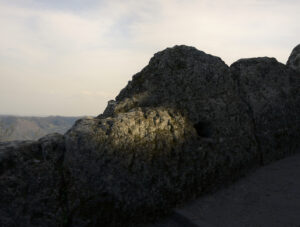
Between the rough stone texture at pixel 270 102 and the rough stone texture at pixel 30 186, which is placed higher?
the rough stone texture at pixel 270 102

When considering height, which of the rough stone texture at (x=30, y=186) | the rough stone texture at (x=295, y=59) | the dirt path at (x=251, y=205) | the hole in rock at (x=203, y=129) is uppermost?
the rough stone texture at (x=295, y=59)

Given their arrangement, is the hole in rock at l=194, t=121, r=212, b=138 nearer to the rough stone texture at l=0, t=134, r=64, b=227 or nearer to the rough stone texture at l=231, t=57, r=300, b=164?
the rough stone texture at l=231, t=57, r=300, b=164

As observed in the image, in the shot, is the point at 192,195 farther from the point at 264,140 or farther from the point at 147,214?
the point at 264,140

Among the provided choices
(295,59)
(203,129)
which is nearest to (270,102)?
(203,129)

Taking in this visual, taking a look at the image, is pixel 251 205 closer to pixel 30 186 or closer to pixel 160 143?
pixel 160 143

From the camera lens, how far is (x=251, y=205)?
561 centimetres

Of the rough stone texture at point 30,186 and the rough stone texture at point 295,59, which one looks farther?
the rough stone texture at point 295,59

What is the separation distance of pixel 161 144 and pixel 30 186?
2.52m

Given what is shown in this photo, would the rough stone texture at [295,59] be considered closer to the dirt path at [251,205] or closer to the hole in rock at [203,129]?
the dirt path at [251,205]

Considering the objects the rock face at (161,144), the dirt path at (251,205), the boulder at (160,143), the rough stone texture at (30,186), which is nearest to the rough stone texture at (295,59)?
the rock face at (161,144)

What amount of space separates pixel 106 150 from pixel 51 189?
1106 mm

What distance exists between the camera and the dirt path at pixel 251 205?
507 centimetres

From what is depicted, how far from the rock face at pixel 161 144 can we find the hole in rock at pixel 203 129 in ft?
0.08

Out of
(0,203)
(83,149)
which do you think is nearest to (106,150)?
(83,149)
